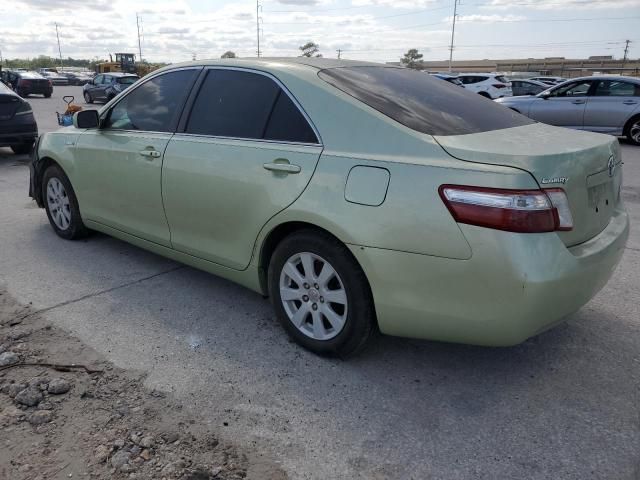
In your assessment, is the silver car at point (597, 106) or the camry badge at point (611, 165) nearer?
the camry badge at point (611, 165)

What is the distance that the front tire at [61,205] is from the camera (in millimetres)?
4949

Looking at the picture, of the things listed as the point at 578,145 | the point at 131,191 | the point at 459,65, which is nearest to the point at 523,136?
the point at 578,145

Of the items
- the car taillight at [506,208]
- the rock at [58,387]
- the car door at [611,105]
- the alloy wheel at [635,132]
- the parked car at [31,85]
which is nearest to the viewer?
the car taillight at [506,208]

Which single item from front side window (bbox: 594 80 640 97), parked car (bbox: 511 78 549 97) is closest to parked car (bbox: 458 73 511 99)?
parked car (bbox: 511 78 549 97)

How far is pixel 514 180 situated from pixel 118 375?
2.27 metres

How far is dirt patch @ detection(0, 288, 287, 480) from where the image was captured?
2.27 meters

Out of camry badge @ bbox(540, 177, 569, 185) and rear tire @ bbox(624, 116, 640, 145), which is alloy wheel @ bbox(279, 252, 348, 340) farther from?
rear tire @ bbox(624, 116, 640, 145)

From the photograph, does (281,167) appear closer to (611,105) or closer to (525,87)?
(611,105)

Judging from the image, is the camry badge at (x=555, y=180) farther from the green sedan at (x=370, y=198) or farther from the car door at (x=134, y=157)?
the car door at (x=134, y=157)

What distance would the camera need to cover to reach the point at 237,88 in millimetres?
3555

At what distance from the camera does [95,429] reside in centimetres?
251

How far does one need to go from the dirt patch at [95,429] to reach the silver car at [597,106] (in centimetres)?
1082

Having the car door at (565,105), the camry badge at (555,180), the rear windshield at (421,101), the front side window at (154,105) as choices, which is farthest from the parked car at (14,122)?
the car door at (565,105)

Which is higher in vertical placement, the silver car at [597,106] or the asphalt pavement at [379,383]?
the silver car at [597,106]
